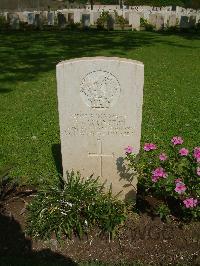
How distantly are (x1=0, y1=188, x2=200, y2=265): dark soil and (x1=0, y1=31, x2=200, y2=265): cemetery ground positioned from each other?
0.03ft

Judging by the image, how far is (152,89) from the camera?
9758 millimetres

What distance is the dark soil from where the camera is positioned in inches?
162

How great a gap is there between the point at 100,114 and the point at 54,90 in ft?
18.1

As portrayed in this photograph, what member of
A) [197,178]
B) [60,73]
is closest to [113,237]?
[197,178]

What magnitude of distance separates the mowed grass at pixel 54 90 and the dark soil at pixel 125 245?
79cm

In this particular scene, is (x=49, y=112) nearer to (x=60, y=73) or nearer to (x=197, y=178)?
(x=60, y=73)

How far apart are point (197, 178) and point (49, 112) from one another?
465cm

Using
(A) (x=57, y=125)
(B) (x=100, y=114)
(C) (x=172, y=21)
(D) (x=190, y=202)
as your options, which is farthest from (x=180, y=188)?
(C) (x=172, y=21)

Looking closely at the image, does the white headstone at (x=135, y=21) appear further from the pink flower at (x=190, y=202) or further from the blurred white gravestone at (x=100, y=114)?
the pink flower at (x=190, y=202)

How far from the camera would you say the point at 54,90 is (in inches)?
383

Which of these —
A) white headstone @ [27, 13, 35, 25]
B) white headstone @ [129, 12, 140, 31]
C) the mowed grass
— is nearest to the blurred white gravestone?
the mowed grass

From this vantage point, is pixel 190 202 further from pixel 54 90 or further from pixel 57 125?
pixel 54 90

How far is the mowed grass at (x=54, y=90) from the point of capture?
6.54 m

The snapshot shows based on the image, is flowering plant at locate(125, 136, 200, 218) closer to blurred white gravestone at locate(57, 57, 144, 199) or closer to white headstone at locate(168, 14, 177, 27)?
blurred white gravestone at locate(57, 57, 144, 199)
